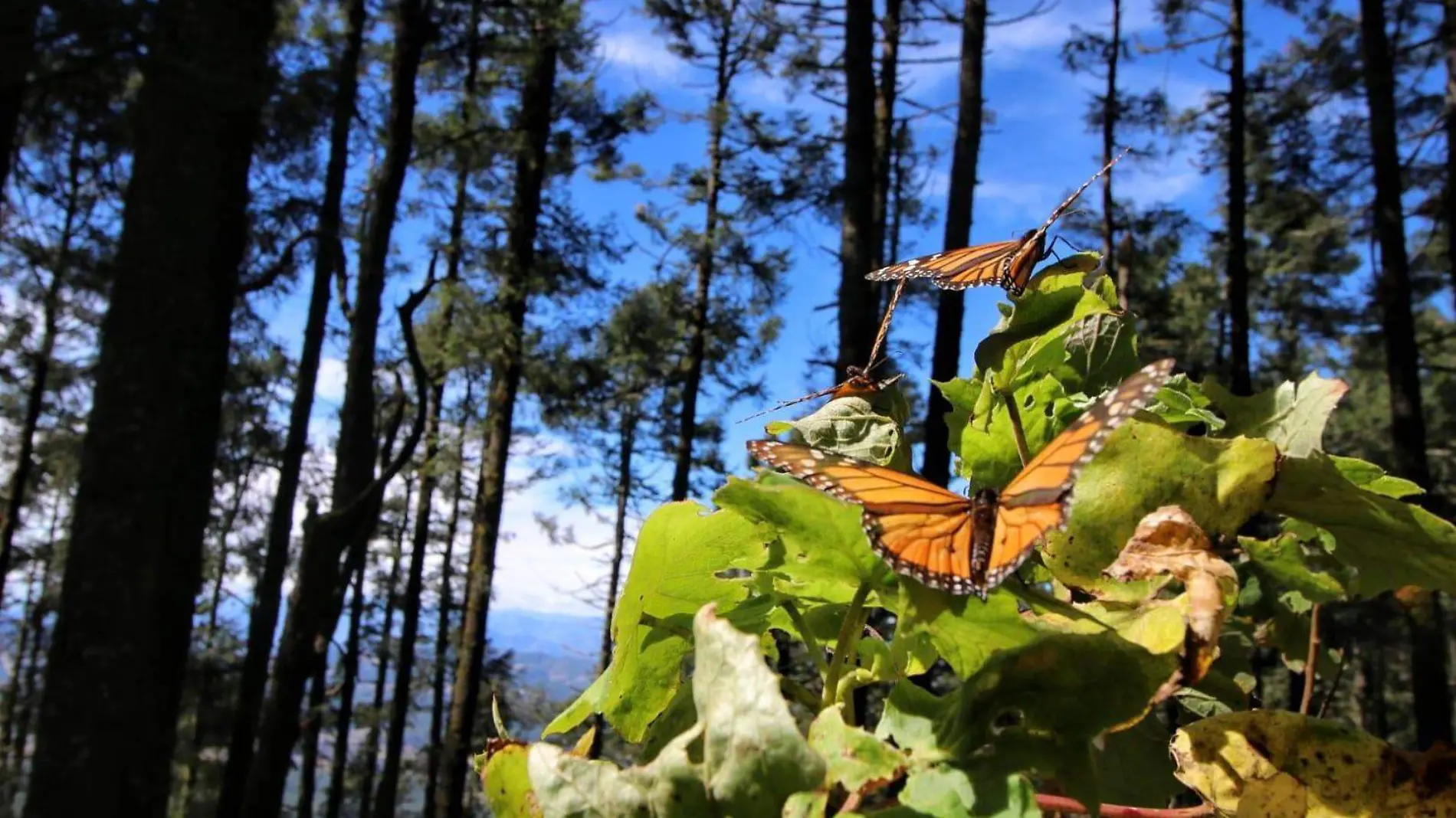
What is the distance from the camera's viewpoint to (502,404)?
13.4 meters

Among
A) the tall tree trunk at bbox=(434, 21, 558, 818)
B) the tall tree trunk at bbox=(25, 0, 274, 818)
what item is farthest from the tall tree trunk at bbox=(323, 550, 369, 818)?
the tall tree trunk at bbox=(25, 0, 274, 818)

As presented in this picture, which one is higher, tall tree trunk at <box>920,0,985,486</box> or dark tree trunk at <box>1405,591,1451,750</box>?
tall tree trunk at <box>920,0,985,486</box>

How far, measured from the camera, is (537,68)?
14.4 meters

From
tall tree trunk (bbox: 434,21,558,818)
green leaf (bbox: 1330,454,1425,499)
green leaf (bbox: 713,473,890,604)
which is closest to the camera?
green leaf (bbox: 713,473,890,604)

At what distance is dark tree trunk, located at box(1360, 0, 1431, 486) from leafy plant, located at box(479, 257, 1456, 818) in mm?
9661

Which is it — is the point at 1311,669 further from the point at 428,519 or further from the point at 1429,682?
the point at 428,519

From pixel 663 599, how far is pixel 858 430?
241mm

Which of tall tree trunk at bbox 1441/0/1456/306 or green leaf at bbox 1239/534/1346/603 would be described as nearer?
green leaf at bbox 1239/534/1346/603

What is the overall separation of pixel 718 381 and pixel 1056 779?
1914 cm

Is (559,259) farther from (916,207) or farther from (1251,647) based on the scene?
(1251,647)

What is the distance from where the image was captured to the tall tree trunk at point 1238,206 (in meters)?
13.0

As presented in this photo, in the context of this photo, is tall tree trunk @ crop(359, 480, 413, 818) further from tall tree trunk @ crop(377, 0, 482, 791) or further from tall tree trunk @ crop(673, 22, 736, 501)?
tall tree trunk @ crop(673, 22, 736, 501)

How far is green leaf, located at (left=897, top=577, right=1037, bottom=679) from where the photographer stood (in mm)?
573

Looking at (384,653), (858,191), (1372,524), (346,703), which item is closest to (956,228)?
(858,191)
